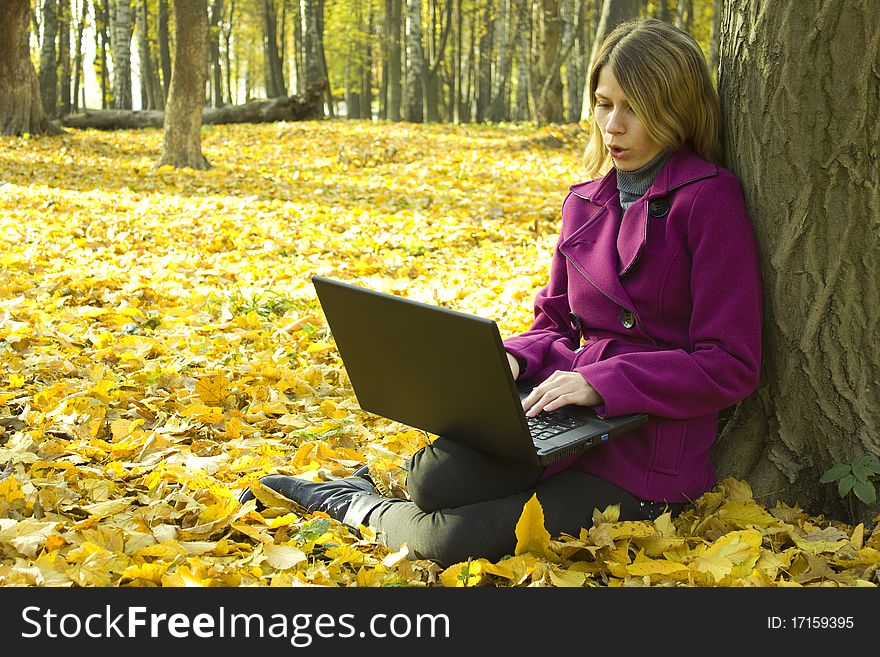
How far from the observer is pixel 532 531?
243 centimetres

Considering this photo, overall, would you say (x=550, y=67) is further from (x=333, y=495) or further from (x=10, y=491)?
(x=10, y=491)

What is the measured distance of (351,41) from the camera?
31.9 m

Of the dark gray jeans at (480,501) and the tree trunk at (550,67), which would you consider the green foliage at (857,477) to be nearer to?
the dark gray jeans at (480,501)

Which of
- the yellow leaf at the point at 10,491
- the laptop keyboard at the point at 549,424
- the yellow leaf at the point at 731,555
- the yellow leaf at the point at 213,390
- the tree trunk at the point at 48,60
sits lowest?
the yellow leaf at the point at 731,555

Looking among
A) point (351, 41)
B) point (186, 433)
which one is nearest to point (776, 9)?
point (186, 433)

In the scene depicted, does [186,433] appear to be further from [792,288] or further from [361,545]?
[792,288]

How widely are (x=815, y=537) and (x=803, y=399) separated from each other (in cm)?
41

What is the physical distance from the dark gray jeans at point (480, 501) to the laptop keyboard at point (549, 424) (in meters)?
0.14

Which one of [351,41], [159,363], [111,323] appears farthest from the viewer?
[351,41]

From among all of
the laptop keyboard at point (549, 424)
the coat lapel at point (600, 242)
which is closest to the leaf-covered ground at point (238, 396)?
the laptop keyboard at point (549, 424)

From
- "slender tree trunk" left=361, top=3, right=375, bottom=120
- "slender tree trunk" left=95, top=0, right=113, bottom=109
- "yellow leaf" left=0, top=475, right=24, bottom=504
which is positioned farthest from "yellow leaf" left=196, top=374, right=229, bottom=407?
"slender tree trunk" left=361, top=3, right=375, bottom=120

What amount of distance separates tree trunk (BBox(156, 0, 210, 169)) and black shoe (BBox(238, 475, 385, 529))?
8.98m

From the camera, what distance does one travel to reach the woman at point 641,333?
2.45m

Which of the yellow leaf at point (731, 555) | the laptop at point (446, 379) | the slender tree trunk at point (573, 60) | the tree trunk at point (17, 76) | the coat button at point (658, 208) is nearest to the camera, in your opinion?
the laptop at point (446, 379)
